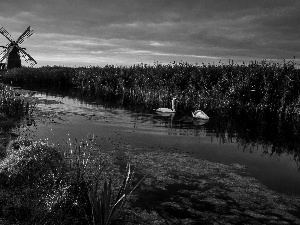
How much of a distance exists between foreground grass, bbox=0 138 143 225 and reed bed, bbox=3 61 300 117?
14.2m

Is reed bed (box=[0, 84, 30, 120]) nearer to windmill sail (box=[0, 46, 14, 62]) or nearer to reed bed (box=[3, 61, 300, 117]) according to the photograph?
reed bed (box=[3, 61, 300, 117])

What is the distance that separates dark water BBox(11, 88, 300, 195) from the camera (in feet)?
30.2

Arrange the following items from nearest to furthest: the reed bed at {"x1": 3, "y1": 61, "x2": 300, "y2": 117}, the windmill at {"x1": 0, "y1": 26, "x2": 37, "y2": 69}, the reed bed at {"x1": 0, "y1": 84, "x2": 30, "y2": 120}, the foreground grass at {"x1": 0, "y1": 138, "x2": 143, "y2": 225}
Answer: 1. the foreground grass at {"x1": 0, "y1": 138, "x2": 143, "y2": 225}
2. the reed bed at {"x1": 0, "y1": 84, "x2": 30, "y2": 120}
3. the reed bed at {"x1": 3, "y1": 61, "x2": 300, "y2": 117}
4. the windmill at {"x1": 0, "y1": 26, "x2": 37, "y2": 69}

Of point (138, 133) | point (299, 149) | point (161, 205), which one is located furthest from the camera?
point (138, 133)

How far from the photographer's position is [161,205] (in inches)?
243

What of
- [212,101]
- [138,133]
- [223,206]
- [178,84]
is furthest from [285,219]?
[178,84]

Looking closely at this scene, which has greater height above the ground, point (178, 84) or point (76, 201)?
point (178, 84)

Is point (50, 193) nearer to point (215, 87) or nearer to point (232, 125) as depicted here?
point (232, 125)

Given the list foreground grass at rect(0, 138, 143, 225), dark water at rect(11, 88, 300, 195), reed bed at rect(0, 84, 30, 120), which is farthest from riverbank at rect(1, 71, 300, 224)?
reed bed at rect(0, 84, 30, 120)

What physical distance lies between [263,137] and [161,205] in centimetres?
927

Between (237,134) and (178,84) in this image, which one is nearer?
(237,134)

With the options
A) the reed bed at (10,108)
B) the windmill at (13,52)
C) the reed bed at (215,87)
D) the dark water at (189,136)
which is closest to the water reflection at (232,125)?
the dark water at (189,136)

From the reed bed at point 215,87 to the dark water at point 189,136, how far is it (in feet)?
14.7

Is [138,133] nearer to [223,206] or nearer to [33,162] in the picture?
[33,162]
